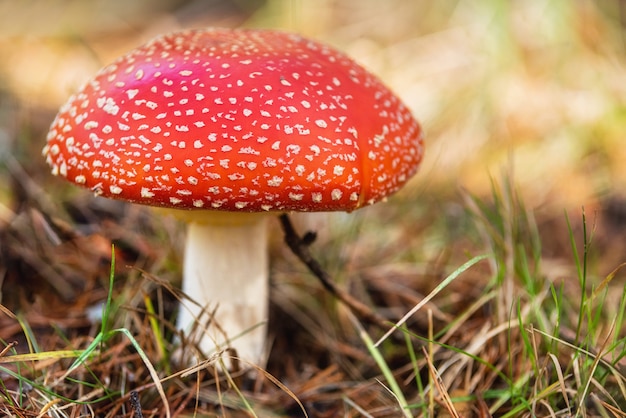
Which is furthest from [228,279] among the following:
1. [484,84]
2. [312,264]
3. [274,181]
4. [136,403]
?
[484,84]

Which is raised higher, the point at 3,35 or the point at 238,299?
the point at 3,35

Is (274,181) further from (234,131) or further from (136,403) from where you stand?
(136,403)

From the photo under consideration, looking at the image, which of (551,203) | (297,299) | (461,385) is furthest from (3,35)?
(461,385)

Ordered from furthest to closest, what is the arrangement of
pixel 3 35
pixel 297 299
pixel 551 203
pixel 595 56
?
pixel 3 35, pixel 595 56, pixel 551 203, pixel 297 299

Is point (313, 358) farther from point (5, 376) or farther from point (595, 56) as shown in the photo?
point (595, 56)

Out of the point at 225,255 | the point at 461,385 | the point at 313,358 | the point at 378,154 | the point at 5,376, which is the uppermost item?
the point at 378,154

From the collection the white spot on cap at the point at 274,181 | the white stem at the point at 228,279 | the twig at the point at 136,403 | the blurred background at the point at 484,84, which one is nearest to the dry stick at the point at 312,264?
the white stem at the point at 228,279
